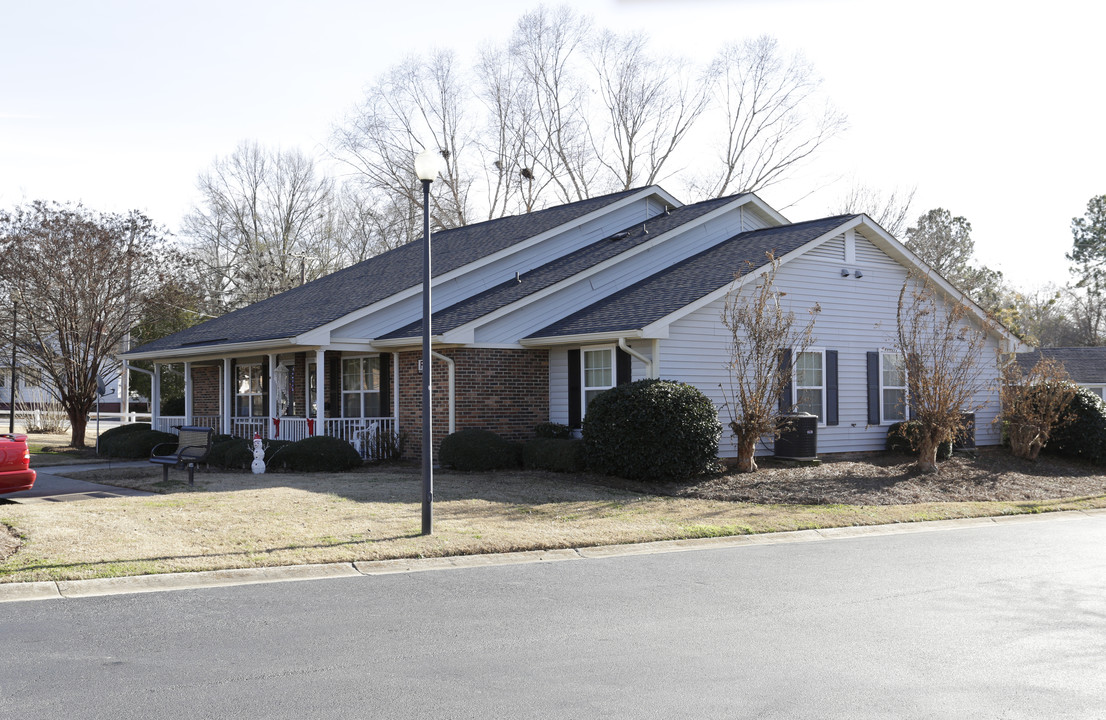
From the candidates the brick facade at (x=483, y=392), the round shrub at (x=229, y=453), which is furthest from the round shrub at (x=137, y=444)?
the brick facade at (x=483, y=392)

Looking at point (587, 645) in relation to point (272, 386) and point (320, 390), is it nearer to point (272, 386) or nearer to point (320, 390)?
point (320, 390)

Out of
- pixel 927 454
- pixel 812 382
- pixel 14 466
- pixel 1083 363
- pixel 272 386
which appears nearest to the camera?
pixel 14 466

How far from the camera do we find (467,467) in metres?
17.8

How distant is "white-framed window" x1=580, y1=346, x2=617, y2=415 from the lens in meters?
19.1

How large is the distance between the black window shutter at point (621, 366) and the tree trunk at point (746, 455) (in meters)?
2.49

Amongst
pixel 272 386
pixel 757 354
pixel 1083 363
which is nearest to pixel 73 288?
pixel 272 386

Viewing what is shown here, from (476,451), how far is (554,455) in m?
1.50

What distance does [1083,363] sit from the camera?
42688 mm

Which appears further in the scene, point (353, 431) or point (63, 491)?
point (353, 431)

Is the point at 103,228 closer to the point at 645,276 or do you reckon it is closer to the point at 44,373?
the point at 44,373

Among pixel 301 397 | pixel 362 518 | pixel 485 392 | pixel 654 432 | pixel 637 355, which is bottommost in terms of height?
pixel 362 518

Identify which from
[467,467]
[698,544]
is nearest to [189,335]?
[467,467]

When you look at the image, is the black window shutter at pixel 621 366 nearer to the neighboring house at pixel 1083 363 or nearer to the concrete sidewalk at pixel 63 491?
the concrete sidewalk at pixel 63 491

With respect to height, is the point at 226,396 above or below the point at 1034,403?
above
